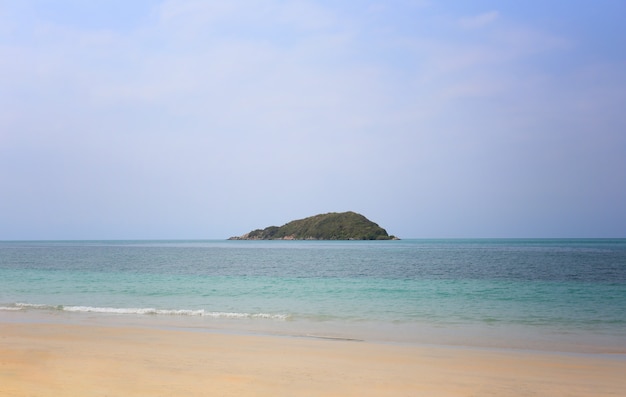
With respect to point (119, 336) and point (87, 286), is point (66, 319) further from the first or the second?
point (87, 286)

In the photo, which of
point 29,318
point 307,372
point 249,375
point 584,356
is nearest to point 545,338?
point 584,356

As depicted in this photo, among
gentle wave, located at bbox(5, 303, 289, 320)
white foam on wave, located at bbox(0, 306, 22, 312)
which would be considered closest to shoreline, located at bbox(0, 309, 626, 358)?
gentle wave, located at bbox(5, 303, 289, 320)

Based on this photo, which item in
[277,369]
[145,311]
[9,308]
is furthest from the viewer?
[9,308]

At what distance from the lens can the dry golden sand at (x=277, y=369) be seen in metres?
9.09

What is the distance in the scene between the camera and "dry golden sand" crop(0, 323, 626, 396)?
909cm

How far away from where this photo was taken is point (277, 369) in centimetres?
1064

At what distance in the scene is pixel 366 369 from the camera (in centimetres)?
1080

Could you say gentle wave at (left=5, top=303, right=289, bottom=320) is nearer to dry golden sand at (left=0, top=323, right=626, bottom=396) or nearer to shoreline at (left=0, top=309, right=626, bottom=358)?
shoreline at (left=0, top=309, right=626, bottom=358)

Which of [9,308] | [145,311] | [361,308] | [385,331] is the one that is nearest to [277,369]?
[385,331]

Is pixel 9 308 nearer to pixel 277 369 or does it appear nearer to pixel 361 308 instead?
pixel 361 308

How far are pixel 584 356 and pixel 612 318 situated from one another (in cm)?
817

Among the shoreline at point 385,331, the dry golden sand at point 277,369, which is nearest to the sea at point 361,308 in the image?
the shoreline at point 385,331

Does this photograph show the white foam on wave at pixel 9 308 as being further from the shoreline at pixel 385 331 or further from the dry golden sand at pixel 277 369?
the dry golden sand at pixel 277 369

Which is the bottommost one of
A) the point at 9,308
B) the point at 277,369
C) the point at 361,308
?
the point at 361,308
